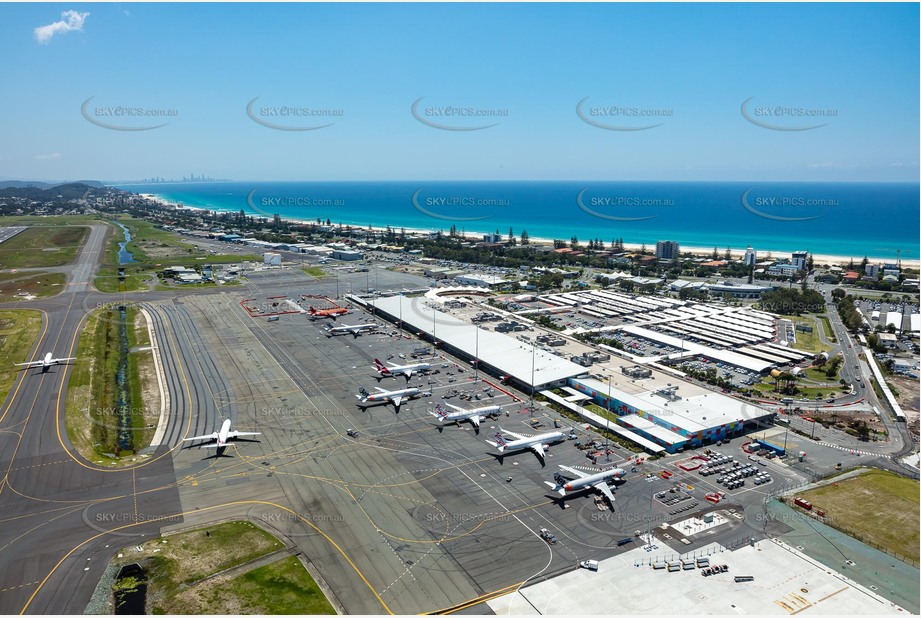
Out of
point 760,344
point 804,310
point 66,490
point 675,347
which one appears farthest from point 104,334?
point 804,310

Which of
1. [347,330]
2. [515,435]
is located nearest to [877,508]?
[515,435]

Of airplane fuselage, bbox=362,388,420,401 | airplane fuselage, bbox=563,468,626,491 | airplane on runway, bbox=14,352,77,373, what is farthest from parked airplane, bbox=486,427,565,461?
airplane on runway, bbox=14,352,77,373

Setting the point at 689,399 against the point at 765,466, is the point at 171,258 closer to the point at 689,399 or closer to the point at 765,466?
the point at 689,399

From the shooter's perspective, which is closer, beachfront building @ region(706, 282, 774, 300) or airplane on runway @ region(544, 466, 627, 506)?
airplane on runway @ region(544, 466, 627, 506)

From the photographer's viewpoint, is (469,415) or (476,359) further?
(476,359)

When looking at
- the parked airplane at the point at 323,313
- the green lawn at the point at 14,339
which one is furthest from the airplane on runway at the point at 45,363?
the parked airplane at the point at 323,313

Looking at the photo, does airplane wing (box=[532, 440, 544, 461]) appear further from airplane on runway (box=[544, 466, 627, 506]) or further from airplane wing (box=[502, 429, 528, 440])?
airplane on runway (box=[544, 466, 627, 506])

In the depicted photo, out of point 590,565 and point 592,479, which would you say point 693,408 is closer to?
point 592,479
